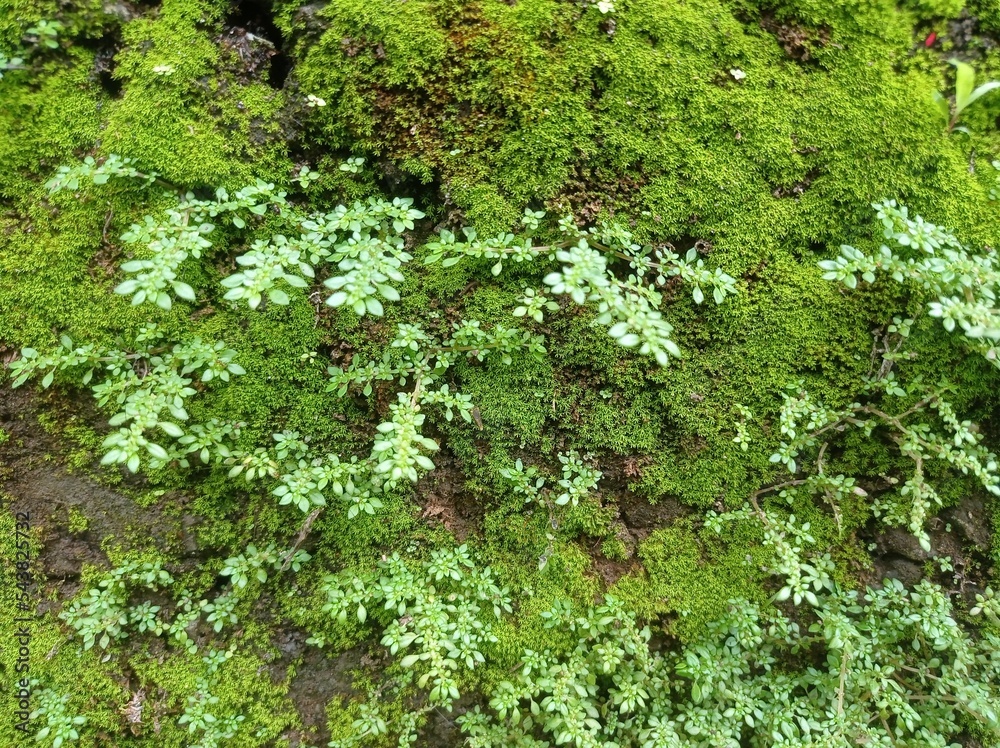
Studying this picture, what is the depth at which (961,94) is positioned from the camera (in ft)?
9.20

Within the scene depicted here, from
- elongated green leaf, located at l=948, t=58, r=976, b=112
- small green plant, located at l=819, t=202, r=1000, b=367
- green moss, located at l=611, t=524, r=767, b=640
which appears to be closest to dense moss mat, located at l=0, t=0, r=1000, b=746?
green moss, located at l=611, t=524, r=767, b=640

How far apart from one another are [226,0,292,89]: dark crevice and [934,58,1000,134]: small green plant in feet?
11.9

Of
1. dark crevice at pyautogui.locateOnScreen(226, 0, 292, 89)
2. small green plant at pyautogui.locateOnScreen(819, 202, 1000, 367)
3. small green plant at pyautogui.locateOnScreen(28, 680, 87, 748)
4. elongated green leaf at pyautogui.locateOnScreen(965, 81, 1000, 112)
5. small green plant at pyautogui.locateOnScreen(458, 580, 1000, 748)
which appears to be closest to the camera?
small green plant at pyautogui.locateOnScreen(819, 202, 1000, 367)

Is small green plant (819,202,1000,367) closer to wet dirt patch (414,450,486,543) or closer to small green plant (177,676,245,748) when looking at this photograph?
wet dirt patch (414,450,486,543)

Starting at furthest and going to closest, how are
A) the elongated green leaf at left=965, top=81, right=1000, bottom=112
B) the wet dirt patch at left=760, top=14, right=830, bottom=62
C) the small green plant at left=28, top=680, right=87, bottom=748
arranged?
1. the wet dirt patch at left=760, top=14, right=830, bottom=62
2. the small green plant at left=28, top=680, right=87, bottom=748
3. the elongated green leaf at left=965, top=81, right=1000, bottom=112

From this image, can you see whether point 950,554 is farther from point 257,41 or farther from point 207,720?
point 257,41

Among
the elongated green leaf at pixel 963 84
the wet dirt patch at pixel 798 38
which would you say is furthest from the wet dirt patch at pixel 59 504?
the elongated green leaf at pixel 963 84

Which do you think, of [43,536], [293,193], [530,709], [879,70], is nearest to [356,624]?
[530,709]

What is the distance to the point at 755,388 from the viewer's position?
10.3 ft

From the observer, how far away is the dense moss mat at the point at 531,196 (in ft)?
9.82

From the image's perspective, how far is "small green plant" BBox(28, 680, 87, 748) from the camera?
2.96 metres

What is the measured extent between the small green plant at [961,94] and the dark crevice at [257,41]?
3.63 metres

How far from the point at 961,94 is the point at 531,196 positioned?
7.42 feet

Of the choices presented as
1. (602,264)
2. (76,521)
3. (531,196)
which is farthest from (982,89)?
(76,521)
